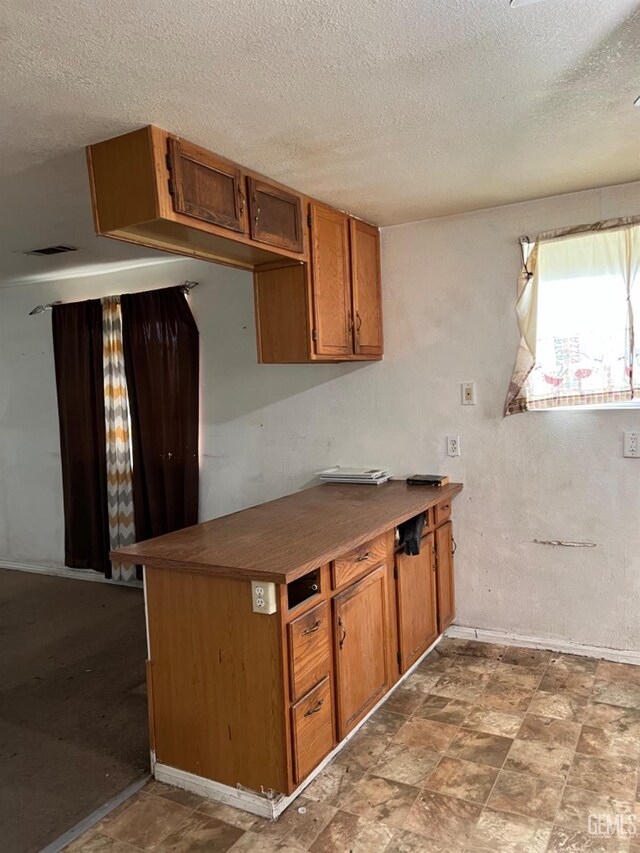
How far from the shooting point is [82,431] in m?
4.75

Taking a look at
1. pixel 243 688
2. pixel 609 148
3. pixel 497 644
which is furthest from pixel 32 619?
pixel 609 148

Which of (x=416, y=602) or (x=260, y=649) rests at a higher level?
(x=260, y=649)

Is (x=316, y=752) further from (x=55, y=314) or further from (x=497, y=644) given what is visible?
(x=55, y=314)

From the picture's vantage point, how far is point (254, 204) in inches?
98.2

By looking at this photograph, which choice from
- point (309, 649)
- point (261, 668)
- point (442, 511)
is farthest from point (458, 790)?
point (442, 511)

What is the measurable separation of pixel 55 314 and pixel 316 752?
12.5 ft

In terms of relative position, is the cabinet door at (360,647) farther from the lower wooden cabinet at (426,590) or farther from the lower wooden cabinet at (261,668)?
the lower wooden cabinet at (426,590)

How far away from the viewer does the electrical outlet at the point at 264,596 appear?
1.96 m

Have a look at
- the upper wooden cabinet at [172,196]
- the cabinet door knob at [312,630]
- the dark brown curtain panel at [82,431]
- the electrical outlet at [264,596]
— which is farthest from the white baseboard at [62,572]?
the upper wooden cabinet at [172,196]

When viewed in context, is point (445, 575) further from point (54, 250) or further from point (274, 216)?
point (54, 250)

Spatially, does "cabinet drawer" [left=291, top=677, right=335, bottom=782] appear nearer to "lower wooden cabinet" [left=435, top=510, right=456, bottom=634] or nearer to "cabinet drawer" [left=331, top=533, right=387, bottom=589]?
"cabinet drawer" [left=331, top=533, right=387, bottom=589]

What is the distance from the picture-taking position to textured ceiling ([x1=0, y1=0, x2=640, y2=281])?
1501 millimetres

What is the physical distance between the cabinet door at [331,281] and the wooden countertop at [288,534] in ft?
2.42

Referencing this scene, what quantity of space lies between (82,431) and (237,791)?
3.24 metres
